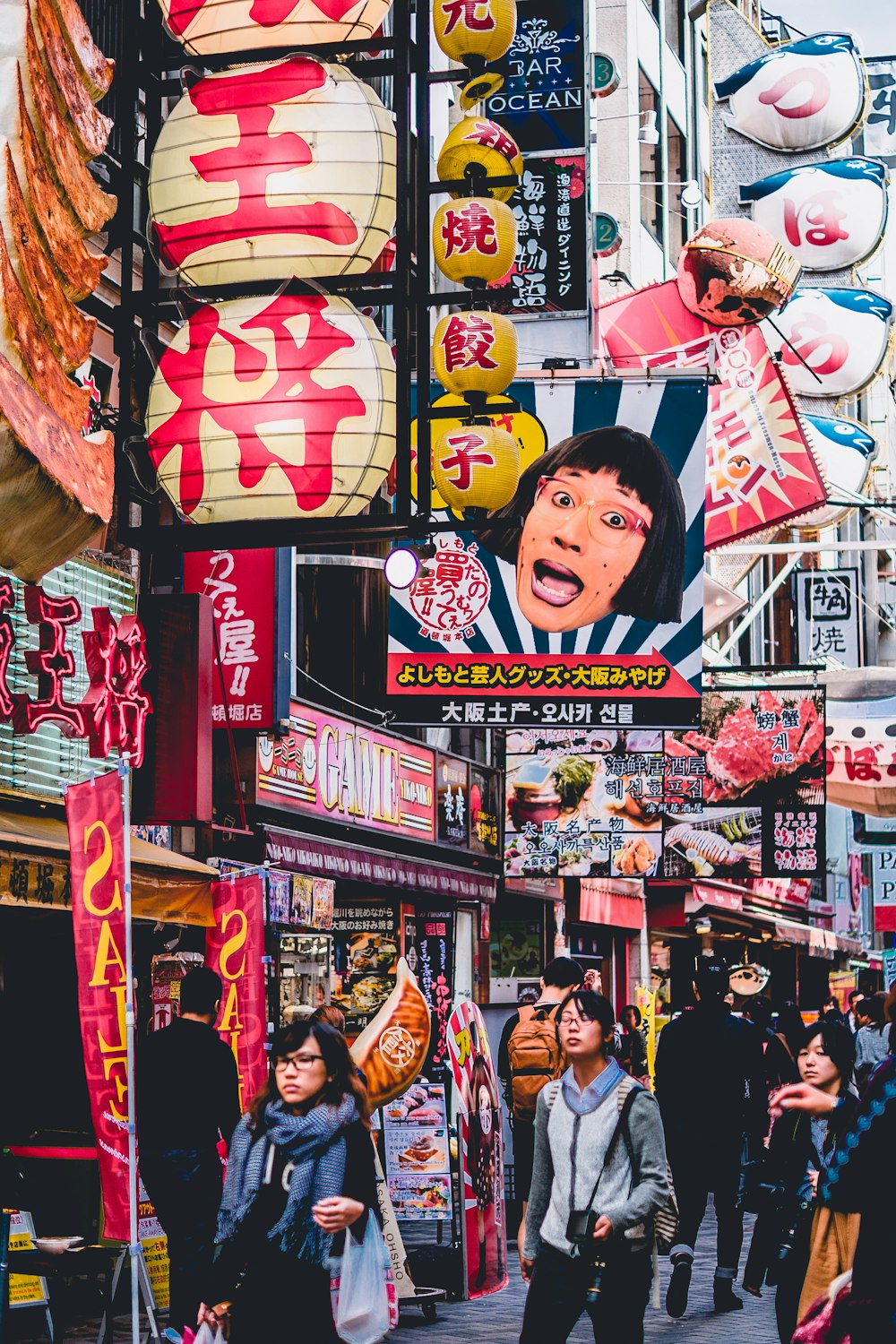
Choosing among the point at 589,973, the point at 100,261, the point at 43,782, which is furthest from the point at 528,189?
the point at 100,261

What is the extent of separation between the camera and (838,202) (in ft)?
97.2

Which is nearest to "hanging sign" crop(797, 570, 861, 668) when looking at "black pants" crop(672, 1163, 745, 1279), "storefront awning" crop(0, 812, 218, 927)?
"black pants" crop(672, 1163, 745, 1279)

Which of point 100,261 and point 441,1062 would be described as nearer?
point 100,261

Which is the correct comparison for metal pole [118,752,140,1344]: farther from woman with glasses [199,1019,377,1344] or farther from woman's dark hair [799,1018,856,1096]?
woman's dark hair [799,1018,856,1096]

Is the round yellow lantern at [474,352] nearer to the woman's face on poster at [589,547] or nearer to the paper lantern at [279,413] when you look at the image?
the woman's face on poster at [589,547]

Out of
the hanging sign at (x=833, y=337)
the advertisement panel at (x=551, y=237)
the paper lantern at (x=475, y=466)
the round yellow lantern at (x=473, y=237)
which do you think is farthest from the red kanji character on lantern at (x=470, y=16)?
the hanging sign at (x=833, y=337)

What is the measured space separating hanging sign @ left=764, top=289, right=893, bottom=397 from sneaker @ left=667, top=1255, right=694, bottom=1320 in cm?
1894

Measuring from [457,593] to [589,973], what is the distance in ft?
11.6

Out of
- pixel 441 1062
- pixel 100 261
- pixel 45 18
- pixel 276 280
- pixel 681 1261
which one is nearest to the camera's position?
pixel 45 18

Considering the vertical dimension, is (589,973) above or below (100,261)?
below

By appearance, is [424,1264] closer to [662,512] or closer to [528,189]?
[662,512]

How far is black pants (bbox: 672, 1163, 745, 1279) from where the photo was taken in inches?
480

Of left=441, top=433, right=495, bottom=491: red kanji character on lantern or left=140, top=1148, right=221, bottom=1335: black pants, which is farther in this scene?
left=441, top=433, right=495, bottom=491: red kanji character on lantern

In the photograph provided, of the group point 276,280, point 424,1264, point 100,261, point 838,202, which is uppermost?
point 838,202
